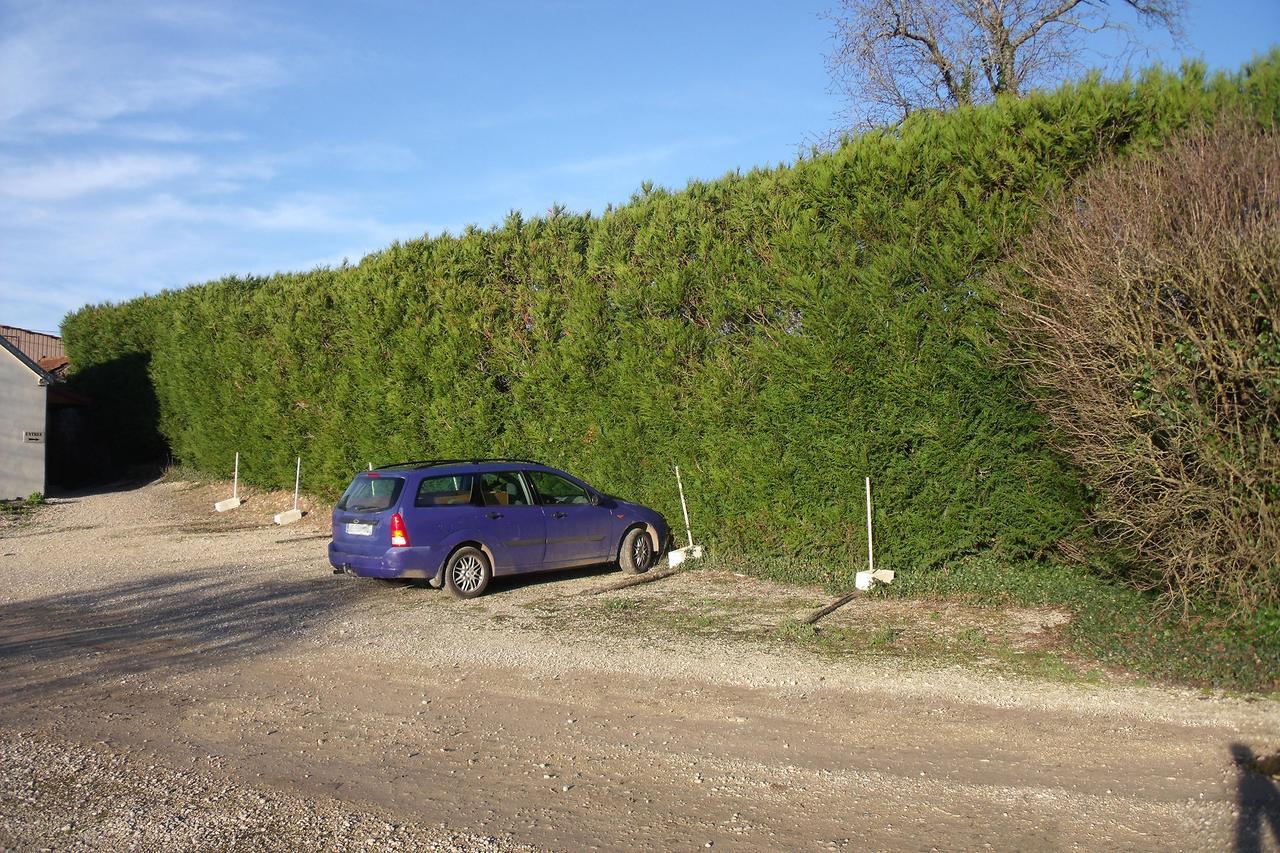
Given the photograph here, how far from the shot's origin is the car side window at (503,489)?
40.0ft

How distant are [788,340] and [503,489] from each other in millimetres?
3891

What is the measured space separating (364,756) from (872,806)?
3125 millimetres

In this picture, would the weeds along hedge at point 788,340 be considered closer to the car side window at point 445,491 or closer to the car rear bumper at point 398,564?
the car side window at point 445,491

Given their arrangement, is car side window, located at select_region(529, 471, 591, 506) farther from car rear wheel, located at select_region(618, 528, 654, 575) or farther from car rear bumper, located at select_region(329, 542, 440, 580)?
car rear bumper, located at select_region(329, 542, 440, 580)

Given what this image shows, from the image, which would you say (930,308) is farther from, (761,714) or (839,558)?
(761,714)

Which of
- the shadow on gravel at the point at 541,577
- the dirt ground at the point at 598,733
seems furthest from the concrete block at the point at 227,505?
the shadow on gravel at the point at 541,577

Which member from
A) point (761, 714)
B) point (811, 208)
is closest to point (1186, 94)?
point (811, 208)

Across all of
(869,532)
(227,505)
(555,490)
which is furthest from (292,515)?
(869,532)

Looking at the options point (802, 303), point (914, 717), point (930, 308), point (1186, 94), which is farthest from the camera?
point (802, 303)

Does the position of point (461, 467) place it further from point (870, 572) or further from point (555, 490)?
point (870, 572)

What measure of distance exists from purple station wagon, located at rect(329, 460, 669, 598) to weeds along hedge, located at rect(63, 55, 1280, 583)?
4.07 ft

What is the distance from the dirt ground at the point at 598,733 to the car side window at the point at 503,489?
1.46 m

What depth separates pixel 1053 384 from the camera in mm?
8516

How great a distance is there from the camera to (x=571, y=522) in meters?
12.6
